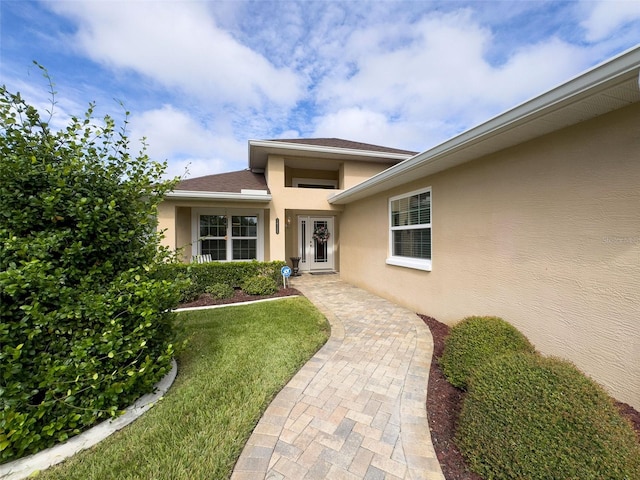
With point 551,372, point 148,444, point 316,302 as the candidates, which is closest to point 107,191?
point 148,444

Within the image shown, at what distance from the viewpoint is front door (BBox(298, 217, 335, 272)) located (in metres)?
12.7

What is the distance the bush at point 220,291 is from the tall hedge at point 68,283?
4.75 metres

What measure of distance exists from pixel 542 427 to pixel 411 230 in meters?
5.00

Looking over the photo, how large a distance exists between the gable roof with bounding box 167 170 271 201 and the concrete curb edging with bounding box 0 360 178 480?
6.21 m

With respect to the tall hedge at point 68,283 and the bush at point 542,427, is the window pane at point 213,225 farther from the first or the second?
the bush at point 542,427

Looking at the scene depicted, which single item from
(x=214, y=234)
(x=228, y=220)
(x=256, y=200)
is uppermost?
(x=256, y=200)

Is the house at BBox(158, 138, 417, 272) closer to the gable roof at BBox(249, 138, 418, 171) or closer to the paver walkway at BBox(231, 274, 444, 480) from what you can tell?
the gable roof at BBox(249, 138, 418, 171)

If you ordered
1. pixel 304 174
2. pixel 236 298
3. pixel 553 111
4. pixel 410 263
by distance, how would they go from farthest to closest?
pixel 304 174 → pixel 236 298 → pixel 410 263 → pixel 553 111

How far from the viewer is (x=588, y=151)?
2.88 metres

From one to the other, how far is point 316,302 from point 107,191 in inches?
213

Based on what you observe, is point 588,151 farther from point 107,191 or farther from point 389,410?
point 107,191

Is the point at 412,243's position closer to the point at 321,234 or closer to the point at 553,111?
the point at 553,111

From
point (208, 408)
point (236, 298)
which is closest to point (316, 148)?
point (236, 298)

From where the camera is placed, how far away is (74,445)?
2193 mm
